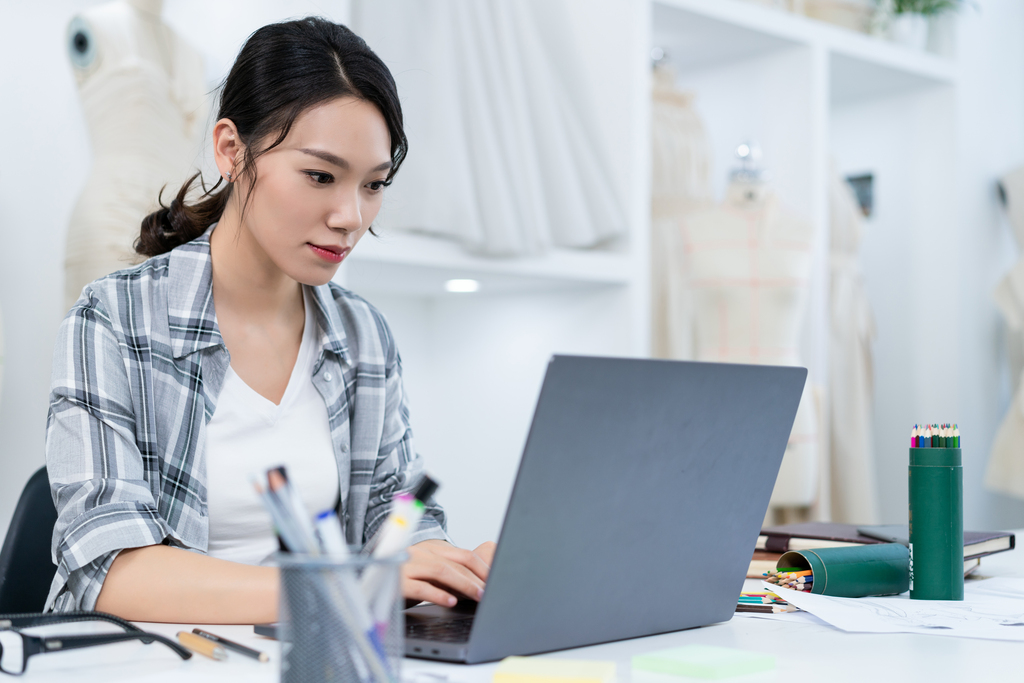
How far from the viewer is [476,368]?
2.52 m

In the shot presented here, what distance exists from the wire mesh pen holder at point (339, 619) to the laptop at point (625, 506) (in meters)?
0.14

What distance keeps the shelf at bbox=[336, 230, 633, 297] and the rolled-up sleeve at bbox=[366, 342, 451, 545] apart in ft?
2.02

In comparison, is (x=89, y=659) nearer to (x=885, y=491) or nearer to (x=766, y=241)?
(x=766, y=241)

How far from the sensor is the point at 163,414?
1.06 metres

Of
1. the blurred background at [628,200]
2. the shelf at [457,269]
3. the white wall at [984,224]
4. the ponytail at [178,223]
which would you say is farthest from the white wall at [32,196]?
the white wall at [984,224]

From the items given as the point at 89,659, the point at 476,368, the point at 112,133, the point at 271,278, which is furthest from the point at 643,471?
the point at 476,368

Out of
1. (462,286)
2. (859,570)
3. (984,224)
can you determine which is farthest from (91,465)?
(984,224)

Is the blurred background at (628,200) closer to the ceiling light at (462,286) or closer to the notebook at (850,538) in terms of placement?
the ceiling light at (462,286)

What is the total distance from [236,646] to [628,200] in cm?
179

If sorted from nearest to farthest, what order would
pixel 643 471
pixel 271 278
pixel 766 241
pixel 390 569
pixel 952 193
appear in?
pixel 390 569
pixel 643 471
pixel 271 278
pixel 766 241
pixel 952 193

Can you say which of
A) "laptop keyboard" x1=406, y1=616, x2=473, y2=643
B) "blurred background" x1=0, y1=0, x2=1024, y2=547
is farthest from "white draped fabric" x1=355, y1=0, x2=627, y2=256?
"laptop keyboard" x1=406, y1=616, x2=473, y2=643

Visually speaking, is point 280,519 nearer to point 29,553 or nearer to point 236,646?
point 236,646

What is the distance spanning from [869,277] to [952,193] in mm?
→ 378

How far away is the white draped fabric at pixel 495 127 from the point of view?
1.97m
